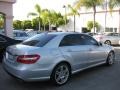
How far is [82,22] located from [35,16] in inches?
557

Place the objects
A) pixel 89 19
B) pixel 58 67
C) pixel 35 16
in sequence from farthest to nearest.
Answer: pixel 35 16 → pixel 89 19 → pixel 58 67

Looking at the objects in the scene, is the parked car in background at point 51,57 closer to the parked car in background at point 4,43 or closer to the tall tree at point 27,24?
the parked car in background at point 4,43

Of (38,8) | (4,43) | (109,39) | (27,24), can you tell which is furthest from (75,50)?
(27,24)

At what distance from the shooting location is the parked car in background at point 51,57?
610cm

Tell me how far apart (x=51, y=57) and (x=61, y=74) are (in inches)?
27.3

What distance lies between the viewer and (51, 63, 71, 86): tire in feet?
21.5

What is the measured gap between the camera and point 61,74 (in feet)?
22.2

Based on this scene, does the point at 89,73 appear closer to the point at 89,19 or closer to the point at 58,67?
the point at 58,67

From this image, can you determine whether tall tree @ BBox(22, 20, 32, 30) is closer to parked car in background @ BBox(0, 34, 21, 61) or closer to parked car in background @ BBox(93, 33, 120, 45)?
parked car in background @ BBox(93, 33, 120, 45)

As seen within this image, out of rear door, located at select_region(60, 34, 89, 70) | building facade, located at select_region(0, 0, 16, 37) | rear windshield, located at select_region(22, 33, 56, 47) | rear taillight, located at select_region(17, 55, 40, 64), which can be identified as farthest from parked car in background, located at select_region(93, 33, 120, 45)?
rear taillight, located at select_region(17, 55, 40, 64)

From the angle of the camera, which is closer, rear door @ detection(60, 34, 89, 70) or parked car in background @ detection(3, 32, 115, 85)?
parked car in background @ detection(3, 32, 115, 85)

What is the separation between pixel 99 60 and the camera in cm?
856

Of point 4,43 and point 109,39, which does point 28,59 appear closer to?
point 4,43

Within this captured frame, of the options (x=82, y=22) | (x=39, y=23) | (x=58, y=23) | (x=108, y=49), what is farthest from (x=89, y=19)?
(x=108, y=49)
